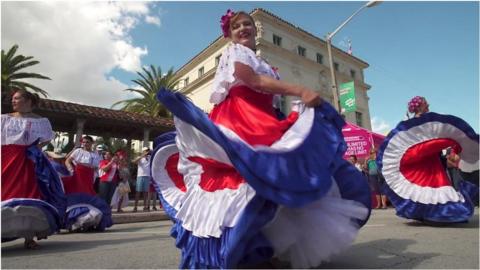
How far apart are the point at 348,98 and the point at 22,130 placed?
1215 centimetres

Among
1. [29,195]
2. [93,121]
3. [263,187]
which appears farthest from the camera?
[93,121]

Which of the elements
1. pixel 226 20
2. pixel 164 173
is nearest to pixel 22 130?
pixel 164 173

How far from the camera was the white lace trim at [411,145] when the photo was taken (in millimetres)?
4812

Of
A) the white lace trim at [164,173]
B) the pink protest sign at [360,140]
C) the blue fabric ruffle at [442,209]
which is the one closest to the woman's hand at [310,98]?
the white lace trim at [164,173]

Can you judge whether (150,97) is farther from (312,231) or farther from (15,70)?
(312,231)

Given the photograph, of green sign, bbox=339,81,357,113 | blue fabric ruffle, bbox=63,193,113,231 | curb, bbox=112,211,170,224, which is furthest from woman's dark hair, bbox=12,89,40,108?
green sign, bbox=339,81,357,113

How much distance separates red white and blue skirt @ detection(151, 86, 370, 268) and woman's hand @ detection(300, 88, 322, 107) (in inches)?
2.0

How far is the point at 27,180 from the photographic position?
4.07 m

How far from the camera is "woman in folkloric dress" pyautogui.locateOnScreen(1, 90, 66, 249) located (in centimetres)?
388

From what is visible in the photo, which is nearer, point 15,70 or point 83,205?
point 83,205

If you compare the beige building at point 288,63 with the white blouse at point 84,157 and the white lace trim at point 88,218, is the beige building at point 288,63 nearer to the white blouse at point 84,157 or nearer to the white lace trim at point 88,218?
the white blouse at point 84,157

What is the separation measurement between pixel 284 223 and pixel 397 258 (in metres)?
1.16

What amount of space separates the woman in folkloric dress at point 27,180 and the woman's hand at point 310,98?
123 inches

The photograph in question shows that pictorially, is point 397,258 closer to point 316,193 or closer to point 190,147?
point 316,193
